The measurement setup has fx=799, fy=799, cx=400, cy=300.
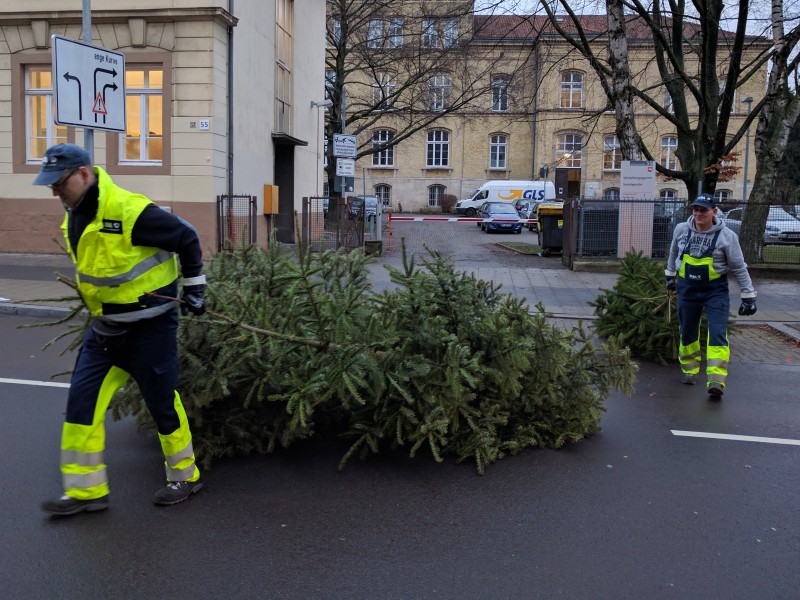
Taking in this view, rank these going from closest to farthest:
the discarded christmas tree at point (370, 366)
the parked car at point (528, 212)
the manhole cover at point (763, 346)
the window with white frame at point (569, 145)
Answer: the discarded christmas tree at point (370, 366) → the manhole cover at point (763, 346) → the parked car at point (528, 212) → the window with white frame at point (569, 145)

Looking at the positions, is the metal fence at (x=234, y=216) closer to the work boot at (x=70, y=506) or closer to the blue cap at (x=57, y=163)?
the work boot at (x=70, y=506)

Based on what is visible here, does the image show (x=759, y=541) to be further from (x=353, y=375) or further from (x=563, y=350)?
(x=353, y=375)

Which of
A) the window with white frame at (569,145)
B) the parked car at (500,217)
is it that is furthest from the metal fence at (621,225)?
the window with white frame at (569,145)

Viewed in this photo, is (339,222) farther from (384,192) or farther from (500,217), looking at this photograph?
(384,192)

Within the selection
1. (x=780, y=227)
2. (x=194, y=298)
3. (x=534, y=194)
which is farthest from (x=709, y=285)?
(x=534, y=194)

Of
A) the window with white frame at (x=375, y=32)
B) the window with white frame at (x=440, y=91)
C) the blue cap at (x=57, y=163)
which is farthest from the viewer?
the window with white frame at (x=440, y=91)

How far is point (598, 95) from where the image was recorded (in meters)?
54.4

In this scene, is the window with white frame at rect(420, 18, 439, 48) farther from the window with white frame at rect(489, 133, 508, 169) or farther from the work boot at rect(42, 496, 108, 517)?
the work boot at rect(42, 496, 108, 517)

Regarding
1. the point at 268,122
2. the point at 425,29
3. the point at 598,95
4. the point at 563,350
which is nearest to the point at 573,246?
the point at 268,122

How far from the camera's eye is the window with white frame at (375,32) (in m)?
34.6

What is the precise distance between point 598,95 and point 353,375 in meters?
53.6

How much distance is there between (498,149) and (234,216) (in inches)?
1614

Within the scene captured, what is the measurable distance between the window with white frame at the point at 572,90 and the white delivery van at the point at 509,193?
902 cm

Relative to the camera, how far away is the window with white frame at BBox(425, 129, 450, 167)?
57812 mm
